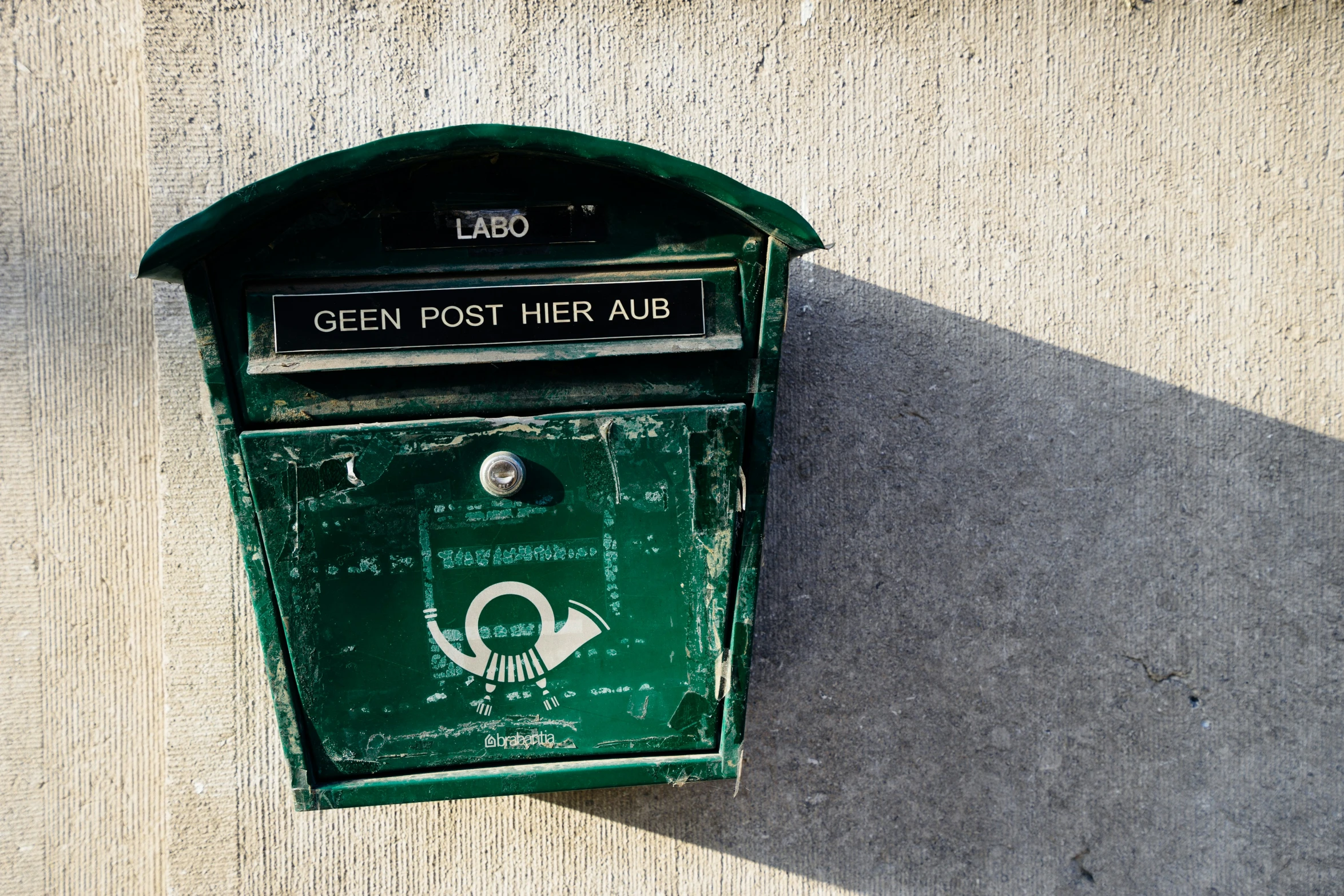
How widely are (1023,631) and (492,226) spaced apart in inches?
64.0

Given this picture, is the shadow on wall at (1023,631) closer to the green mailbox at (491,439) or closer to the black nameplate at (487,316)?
the green mailbox at (491,439)

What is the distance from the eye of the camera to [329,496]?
1.48 m

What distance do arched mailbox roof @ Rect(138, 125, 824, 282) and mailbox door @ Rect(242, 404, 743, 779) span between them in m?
0.33

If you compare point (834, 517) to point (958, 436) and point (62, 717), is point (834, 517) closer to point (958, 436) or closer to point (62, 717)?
point (958, 436)

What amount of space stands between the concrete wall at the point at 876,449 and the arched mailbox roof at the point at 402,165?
0.70 meters

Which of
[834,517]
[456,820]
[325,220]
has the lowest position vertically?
[456,820]

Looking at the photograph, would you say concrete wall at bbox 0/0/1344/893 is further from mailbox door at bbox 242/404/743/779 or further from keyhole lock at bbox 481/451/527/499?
keyhole lock at bbox 481/451/527/499

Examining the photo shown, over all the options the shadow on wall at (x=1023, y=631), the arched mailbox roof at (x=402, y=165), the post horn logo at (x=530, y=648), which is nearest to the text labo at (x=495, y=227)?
the arched mailbox roof at (x=402, y=165)

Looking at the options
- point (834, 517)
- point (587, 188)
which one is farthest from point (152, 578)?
point (834, 517)

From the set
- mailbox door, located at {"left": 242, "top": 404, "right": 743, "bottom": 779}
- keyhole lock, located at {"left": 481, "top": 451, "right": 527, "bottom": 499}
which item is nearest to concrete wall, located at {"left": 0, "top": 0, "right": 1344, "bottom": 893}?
mailbox door, located at {"left": 242, "top": 404, "right": 743, "bottom": 779}

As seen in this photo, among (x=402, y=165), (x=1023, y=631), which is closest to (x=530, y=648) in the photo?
(x=402, y=165)

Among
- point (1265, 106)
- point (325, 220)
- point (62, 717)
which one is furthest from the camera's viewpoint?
point (1265, 106)

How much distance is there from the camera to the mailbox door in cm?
148

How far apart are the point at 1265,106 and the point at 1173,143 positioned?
0.86 feet
